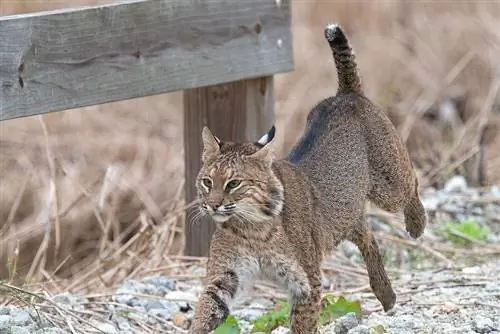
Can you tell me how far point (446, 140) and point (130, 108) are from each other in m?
2.86

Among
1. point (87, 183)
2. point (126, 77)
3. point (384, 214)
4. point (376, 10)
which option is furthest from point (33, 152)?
point (376, 10)

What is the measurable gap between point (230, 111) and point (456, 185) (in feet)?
8.93

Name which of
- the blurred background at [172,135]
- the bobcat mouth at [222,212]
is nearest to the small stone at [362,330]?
the bobcat mouth at [222,212]

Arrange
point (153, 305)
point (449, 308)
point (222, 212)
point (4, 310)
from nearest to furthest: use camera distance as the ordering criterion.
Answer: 1. point (222, 212)
2. point (4, 310)
3. point (449, 308)
4. point (153, 305)

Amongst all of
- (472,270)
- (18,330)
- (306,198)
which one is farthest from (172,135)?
(18,330)

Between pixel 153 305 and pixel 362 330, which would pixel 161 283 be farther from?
pixel 362 330

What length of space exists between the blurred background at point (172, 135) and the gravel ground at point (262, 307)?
628 mm

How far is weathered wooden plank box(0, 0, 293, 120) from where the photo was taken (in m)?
5.38

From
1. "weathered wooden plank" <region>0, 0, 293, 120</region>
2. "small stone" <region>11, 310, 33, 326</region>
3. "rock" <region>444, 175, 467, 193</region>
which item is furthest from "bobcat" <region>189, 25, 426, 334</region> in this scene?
"rock" <region>444, 175, 467, 193</region>

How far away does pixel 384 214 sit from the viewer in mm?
8086

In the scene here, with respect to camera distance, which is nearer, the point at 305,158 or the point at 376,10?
the point at 305,158

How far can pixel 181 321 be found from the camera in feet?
19.7

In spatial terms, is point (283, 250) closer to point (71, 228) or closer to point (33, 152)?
point (71, 228)

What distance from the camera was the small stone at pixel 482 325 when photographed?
206 inches
